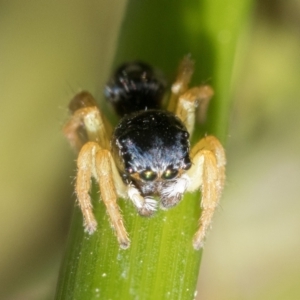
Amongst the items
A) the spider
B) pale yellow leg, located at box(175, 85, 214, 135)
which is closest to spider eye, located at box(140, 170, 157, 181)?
the spider

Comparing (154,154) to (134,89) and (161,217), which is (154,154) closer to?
(161,217)

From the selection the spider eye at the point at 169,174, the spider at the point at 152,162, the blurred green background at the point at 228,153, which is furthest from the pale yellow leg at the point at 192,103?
the blurred green background at the point at 228,153

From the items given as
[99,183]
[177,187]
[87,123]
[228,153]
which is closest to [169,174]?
[177,187]

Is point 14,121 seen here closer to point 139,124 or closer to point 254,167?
point 139,124

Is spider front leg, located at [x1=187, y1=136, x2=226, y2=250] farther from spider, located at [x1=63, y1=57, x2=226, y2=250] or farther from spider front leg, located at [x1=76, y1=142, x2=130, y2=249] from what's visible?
spider front leg, located at [x1=76, y1=142, x2=130, y2=249]

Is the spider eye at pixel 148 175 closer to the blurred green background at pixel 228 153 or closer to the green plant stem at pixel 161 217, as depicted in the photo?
the green plant stem at pixel 161 217

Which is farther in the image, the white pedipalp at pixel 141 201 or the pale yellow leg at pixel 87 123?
the pale yellow leg at pixel 87 123
